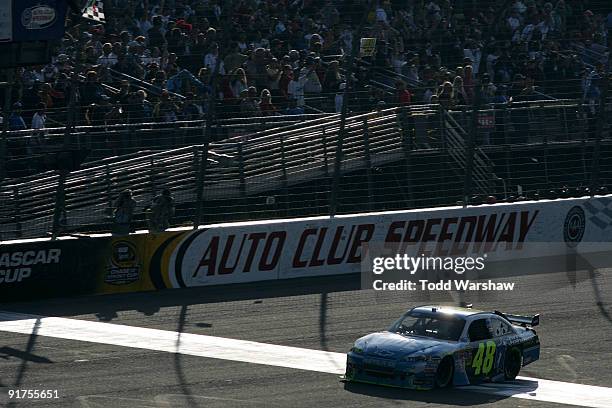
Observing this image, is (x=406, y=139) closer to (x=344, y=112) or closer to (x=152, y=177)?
(x=344, y=112)

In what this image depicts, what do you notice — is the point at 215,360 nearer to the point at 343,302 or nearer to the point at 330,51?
the point at 343,302

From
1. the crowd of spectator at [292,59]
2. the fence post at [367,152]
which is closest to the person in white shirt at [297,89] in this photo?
the crowd of spectator at [292,59]

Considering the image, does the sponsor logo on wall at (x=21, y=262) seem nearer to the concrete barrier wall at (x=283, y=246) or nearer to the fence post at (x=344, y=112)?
the concrete barrier wall at (x=283, y=246)

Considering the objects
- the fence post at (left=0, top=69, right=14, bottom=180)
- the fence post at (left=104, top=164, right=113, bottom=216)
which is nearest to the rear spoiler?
the fence post at (left=104, top=164, right=113, bottom=216)

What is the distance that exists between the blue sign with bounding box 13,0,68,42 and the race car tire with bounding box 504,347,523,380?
856cm

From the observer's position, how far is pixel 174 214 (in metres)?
20.2

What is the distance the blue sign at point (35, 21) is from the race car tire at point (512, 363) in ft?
28.1

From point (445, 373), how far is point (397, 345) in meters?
0.64

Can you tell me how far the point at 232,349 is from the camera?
52.4 ft

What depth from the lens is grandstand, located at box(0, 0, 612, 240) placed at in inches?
757

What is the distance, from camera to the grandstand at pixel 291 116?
1922 cm

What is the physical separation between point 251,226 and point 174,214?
140cm

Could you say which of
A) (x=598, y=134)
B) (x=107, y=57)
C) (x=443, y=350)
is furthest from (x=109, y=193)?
(x=598, y=134)

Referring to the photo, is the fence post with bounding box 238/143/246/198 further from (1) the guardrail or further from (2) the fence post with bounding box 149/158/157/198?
(2) the fence post with bounding box 149/158/157/198
